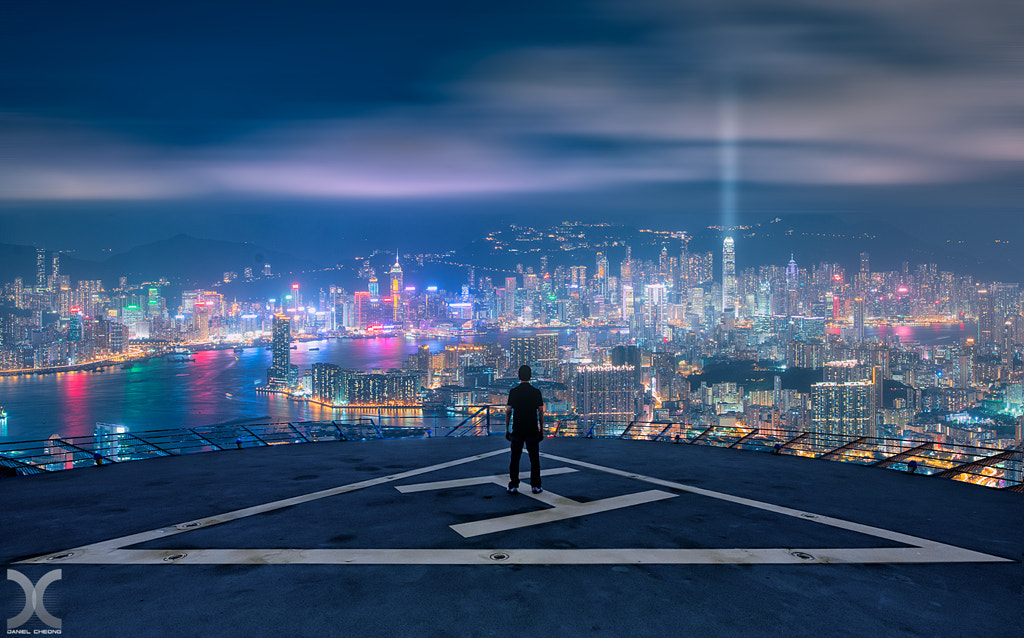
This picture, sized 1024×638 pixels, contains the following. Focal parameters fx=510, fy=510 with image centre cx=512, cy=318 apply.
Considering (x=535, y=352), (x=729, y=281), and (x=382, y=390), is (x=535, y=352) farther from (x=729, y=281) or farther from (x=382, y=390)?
(x=729, y=281)

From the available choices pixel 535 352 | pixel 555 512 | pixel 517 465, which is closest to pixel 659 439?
pixel 517 465

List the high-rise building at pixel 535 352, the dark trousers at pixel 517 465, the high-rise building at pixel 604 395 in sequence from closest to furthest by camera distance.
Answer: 1. the dark trousers at pixel 517 465
2. the high-rise building at pixel 604 395
3. the high-rise building at pixel 535 352

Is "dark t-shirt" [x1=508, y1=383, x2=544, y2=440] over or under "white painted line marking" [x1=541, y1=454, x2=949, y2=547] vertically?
over

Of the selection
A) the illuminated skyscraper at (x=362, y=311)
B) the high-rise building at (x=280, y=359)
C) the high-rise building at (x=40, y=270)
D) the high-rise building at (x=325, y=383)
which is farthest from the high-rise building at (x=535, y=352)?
the high-rise building at (x=40, y=270)

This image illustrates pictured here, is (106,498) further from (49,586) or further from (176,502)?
(49,586)

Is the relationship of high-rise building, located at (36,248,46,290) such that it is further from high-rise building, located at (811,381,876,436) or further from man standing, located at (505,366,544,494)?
man standing, located at (505,366,544,494)

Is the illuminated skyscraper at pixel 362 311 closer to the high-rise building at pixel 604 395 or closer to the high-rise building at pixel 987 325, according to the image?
the high-rise building at pixel 604 395

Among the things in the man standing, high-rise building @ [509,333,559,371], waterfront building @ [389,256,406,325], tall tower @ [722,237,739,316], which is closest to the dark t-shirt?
the man standing
